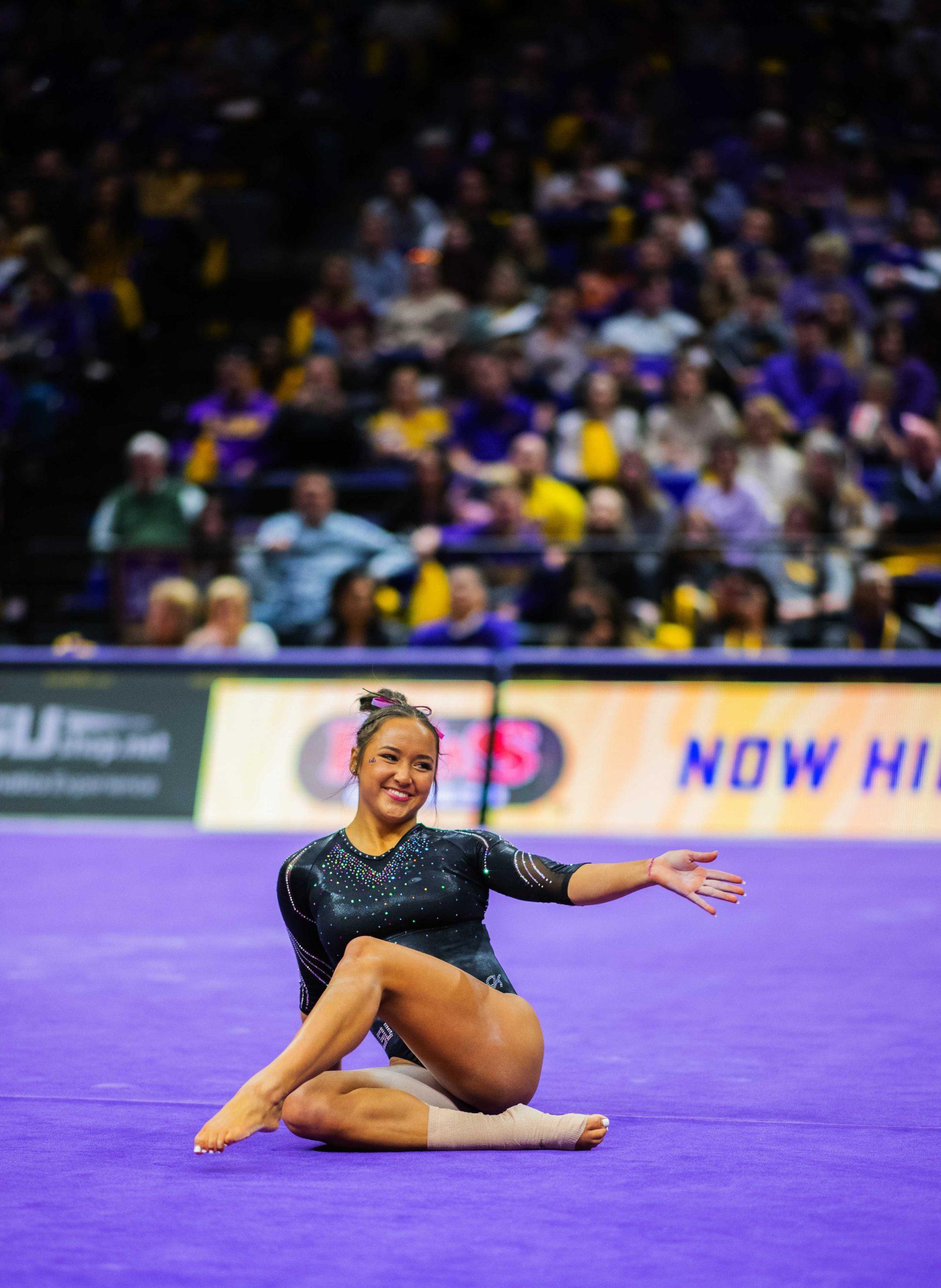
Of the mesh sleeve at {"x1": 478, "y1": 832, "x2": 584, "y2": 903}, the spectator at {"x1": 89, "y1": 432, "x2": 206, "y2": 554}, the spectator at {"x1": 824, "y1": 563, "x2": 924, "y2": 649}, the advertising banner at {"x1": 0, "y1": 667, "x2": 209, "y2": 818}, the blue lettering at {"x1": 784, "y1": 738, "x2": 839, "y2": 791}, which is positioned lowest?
the advertising banner at {"x1": 0, "y1": 667, "x2": 209, "y2": 818}

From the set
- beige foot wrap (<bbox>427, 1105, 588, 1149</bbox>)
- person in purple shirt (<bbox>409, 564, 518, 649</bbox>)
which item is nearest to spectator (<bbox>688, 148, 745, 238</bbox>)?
person in purple shirt (<bbox>409, 564, 518, 649</bbox>)

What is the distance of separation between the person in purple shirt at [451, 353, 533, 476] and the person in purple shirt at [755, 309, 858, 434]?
1.81 m

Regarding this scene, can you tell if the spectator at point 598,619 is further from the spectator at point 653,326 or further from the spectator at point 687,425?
the spectator at point 653,326

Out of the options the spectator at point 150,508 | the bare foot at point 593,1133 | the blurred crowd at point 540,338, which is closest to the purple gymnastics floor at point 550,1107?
the bare foot at point 593,1133

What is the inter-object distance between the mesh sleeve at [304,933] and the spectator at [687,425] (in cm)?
881

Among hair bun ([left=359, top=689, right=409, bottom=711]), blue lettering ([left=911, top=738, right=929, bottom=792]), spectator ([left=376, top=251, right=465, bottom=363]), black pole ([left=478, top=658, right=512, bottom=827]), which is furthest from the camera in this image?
spectator ([left=376, top=251, right=465, bottom=363])

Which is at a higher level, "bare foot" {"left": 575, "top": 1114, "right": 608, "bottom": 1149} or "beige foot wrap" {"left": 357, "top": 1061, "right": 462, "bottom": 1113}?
"bare foot" {"left": 575, "top": 1114, "right": 608, "bottom": 1149}

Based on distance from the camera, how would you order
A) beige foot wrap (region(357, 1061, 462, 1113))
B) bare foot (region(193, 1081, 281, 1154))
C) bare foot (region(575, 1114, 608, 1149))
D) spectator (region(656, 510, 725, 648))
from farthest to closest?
spectator (region(656, 510, 725, 648)) < beige foot wrap (region(357, 1061, 462, 1113)) < bare foot (region(575, 1114, 608, 1149)) < bare foot (region(193, 1081, 281, 1154))

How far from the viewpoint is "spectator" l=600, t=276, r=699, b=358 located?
45.9 feet

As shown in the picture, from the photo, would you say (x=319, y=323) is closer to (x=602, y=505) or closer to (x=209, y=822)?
(x=602, y=505)

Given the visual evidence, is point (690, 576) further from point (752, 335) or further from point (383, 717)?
point (383, 717)

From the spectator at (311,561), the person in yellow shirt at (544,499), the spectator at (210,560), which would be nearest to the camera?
the spectator at (311,561)

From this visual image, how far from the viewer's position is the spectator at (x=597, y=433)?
1274 cm

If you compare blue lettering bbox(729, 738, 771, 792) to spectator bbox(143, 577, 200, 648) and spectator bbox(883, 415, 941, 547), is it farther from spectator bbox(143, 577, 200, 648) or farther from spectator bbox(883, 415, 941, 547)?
spectator bbox(143, 577, 200, 648)
